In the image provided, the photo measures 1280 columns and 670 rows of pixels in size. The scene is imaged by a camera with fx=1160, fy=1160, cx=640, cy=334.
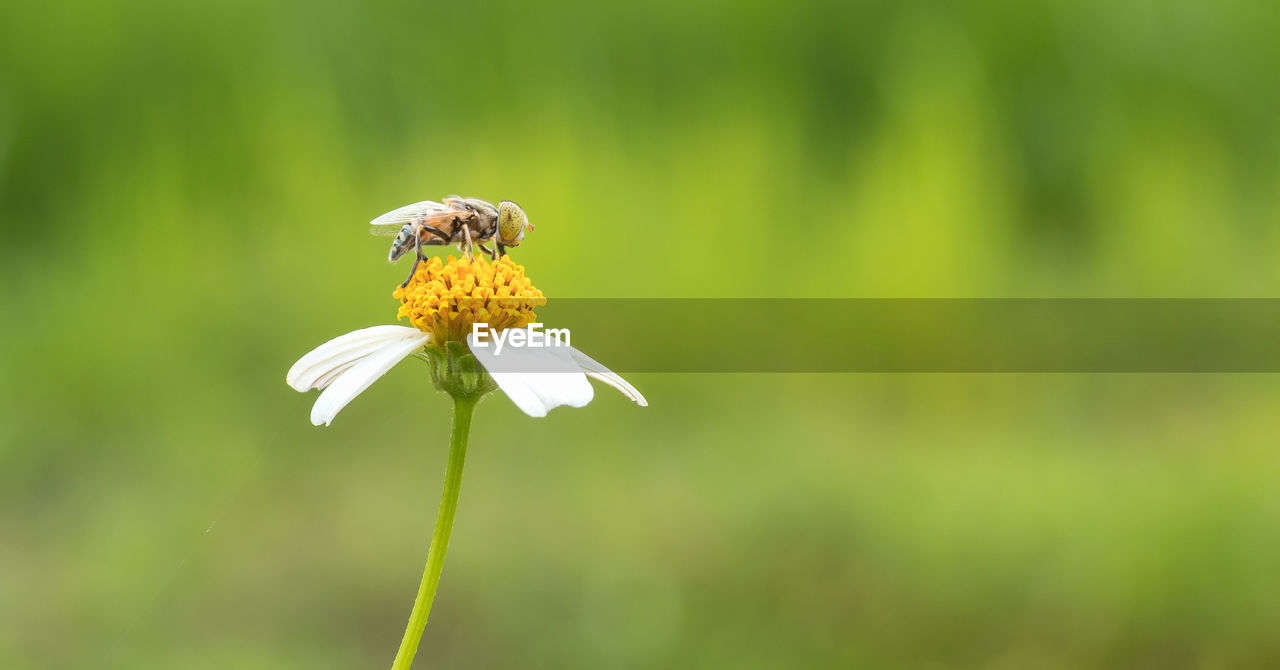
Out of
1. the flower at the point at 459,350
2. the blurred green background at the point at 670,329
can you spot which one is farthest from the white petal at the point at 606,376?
the blurred green background at the point at 670,329

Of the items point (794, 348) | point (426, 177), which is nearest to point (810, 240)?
point (794, 348)

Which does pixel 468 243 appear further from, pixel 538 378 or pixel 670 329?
pixel 670 329

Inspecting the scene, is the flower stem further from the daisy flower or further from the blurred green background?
the blurred green background

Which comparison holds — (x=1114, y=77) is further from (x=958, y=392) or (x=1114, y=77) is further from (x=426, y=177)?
(x=426, y=177)

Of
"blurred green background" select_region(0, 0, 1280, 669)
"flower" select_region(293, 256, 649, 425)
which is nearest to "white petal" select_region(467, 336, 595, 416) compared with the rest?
"flower" select_region(293, 256, 649, 425)

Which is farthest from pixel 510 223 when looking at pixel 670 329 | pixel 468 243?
pixel 670 329
